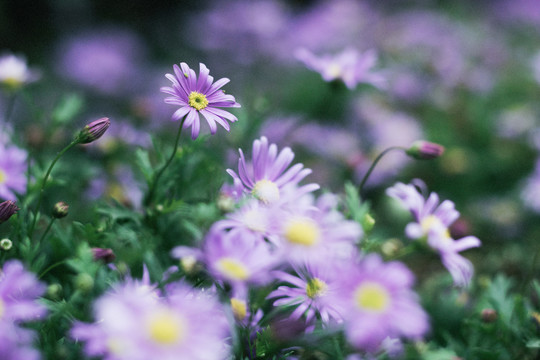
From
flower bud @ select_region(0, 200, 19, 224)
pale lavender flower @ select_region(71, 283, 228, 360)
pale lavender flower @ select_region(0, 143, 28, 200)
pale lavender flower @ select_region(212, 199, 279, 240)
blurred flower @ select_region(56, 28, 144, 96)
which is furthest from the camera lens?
blurred flower @ select_region(56, 28, 144, 96)

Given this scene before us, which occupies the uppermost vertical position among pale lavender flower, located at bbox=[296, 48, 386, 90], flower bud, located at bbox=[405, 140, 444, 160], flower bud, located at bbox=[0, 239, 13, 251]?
pale lavender flower, located at bbox=[296, 48, 386, 90]

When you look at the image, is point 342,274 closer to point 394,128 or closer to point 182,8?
point 394,128

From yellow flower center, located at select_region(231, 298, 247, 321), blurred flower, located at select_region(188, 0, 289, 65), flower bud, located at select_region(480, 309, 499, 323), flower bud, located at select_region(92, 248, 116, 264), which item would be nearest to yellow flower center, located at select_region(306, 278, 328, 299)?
yellow flower center, located at select_region(231, 298, 247, 321)

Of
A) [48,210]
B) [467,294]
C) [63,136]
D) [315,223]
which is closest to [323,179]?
[467,294]

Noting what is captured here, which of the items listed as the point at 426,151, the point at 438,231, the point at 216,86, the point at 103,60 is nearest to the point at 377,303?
the point at 438,231

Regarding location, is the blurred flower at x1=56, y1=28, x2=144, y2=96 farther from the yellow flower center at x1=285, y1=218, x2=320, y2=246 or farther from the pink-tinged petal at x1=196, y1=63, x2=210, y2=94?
the yellow flower center at x1=285, y1=218, x2=320, y2=246

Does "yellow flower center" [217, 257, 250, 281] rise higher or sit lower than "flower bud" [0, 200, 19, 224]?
lower

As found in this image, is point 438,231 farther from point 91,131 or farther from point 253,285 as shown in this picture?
point 91,131

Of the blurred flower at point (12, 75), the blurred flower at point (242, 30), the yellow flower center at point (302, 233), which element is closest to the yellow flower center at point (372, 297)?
the yellow flower center at point (302, 233)
